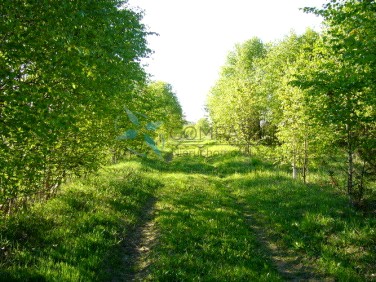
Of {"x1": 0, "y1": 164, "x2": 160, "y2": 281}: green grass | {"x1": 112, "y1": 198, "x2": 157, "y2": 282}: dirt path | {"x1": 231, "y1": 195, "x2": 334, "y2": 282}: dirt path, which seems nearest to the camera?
{"x1": 0, "y1": 164, "x2": 160, "y2": 281}: green grass

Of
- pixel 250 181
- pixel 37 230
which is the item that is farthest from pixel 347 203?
pixel 37 230

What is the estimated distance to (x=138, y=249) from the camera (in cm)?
984

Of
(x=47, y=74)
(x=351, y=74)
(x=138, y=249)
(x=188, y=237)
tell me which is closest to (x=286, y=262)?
(x=188, y=237)

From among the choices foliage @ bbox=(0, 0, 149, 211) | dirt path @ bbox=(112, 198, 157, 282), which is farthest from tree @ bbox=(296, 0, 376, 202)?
dirt path @ bbox=(112, 198, 157, 282)

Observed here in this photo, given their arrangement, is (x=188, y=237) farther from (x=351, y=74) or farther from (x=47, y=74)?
(x=351, y=74)

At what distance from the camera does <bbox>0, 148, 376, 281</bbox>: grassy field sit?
785 centimetres

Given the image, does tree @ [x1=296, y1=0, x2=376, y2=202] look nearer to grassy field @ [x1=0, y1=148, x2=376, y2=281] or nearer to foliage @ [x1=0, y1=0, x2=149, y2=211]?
grassy field @ [x1=0, y1=148, x2=376, y2=281]

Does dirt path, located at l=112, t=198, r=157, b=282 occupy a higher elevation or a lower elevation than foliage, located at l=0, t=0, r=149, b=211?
lower

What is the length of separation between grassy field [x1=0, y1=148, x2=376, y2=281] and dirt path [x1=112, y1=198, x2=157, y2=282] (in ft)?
0.10

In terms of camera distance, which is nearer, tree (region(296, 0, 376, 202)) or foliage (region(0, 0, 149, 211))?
foliage (region(0, 0, 149, 211))

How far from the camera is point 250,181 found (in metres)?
19.4

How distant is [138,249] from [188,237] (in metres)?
1.79

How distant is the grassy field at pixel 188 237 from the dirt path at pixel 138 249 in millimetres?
32

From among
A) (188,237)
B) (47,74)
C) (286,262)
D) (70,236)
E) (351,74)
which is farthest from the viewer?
(188,237)
